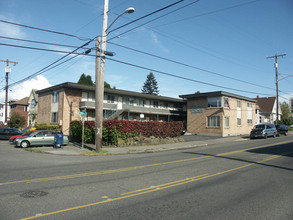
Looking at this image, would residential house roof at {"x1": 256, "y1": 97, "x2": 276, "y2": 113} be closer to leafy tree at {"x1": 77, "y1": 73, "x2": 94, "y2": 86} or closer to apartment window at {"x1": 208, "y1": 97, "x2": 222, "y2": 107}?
apartment window at {"x1": 208, "y1": 97, "x2": 222, "y2": 107}

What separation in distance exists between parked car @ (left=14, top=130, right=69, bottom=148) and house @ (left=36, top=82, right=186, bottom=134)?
8085 mm

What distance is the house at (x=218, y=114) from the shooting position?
108 ft

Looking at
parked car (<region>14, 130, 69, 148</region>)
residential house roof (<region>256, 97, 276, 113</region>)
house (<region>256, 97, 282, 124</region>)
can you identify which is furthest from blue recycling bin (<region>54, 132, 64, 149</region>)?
residential house roof (<region>256, 97, 276, 113</region>)

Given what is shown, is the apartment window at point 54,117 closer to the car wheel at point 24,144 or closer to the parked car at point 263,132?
the car wheel at point 24,144

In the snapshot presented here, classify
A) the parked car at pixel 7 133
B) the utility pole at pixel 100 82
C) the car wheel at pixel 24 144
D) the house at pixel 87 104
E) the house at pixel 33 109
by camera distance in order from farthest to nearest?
1. the house at pixel 33 109
2. the house at pixel 87 104
3. the parked car at pixel 7 133
4. the car wheel at pixel 24 144
5. the utility pole at pixel 100 82

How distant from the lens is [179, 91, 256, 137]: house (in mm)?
33000

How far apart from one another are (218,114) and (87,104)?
18.7m

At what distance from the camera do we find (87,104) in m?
28.1

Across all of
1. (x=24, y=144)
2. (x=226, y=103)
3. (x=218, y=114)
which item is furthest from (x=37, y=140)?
(x=226, y=103)

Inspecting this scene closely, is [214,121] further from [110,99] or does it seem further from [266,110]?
[266,110]

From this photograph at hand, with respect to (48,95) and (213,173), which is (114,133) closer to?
(213,173)

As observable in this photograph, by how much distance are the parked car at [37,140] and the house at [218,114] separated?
851 inches

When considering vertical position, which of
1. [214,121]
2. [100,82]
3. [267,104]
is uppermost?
[267,104]

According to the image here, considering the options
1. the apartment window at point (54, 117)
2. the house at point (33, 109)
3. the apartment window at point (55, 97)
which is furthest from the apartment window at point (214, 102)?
the house at point (33, 109)
